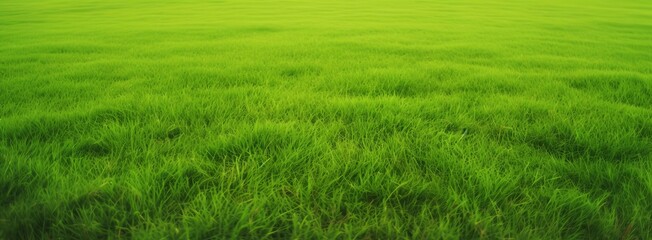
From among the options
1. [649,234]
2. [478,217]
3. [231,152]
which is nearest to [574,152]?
[649,234]

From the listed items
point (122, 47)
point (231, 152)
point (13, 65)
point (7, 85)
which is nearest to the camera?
point (231, 152)

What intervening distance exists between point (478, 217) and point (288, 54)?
4139mm

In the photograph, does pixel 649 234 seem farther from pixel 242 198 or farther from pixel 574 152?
pixel 242 198

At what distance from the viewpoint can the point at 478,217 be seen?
105 centimetres

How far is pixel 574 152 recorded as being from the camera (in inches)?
62.1

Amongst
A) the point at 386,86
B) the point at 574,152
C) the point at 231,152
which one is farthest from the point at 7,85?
the point at 574,152

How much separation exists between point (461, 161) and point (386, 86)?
152 cm

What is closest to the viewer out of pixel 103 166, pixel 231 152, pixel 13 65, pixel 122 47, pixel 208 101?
pixel 103 166

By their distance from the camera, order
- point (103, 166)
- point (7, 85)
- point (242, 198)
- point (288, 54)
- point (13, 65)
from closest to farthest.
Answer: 1. point (242, 198)
2. point (103, 166)
3. point (7, 85)
4. point (13, 65)
5. point (288, 54)

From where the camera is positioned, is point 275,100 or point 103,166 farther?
point 275,100

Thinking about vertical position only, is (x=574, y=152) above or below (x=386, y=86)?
below

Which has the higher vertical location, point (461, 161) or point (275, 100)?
point (275, 100)

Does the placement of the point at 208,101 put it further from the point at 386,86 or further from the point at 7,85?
the point at 7,85

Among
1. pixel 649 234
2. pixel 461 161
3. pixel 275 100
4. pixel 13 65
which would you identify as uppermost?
pixel 13 65
